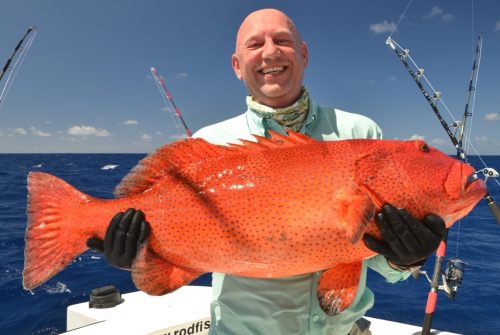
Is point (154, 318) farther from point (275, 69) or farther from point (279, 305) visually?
point (275, 69)

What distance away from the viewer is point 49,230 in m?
2.66

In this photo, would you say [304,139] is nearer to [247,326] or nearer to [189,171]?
[189,171]

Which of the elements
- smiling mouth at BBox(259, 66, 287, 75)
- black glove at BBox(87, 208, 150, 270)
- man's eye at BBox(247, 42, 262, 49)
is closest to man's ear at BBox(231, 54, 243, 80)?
man's eye at BBox(247, 42, 262, 49)

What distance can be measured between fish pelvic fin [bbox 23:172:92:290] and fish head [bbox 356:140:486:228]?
6.51 feet

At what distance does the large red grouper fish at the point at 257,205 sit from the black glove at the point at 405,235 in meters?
0.09

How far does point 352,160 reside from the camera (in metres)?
2.55

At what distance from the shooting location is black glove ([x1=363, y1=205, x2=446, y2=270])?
236 centimetres

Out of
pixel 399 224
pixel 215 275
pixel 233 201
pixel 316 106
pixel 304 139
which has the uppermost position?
pixel 316 106

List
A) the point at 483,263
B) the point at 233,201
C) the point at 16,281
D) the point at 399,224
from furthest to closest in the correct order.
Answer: the point at 483,263
the point at 16,281
the point at 233,201
the point at 399,224

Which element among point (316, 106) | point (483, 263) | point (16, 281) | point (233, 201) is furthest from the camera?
point (483, 263)

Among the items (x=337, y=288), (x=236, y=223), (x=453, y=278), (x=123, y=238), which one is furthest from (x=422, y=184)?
(x=453, y=278)

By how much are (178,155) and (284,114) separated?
93cm

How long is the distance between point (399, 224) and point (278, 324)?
115 centimetres

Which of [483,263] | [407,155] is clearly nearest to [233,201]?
[407,155]
